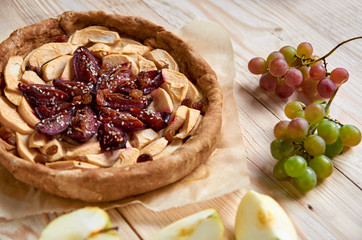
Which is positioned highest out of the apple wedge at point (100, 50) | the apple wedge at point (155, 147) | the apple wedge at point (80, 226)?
the apple wedge at point (100, 50)

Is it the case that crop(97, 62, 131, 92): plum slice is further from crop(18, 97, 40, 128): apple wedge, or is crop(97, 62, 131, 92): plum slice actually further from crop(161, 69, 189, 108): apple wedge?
crop(18, 97, 40, 128): apple wedge

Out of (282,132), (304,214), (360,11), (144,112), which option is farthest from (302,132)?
(360,11)

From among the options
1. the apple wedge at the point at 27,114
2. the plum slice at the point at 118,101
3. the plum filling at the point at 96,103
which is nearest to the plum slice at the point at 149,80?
the plum filling at the point at 96,103

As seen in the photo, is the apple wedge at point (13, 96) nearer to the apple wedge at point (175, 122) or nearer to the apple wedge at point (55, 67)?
the apple wedge at point (55, 67)

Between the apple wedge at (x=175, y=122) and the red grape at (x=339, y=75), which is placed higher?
the red grape at (x=339, y=75)

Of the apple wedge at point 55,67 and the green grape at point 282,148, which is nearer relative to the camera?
the green grape at point 282,148

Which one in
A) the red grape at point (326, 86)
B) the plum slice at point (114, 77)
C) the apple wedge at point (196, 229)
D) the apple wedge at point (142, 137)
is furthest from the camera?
the red grape at point (326, 86)
